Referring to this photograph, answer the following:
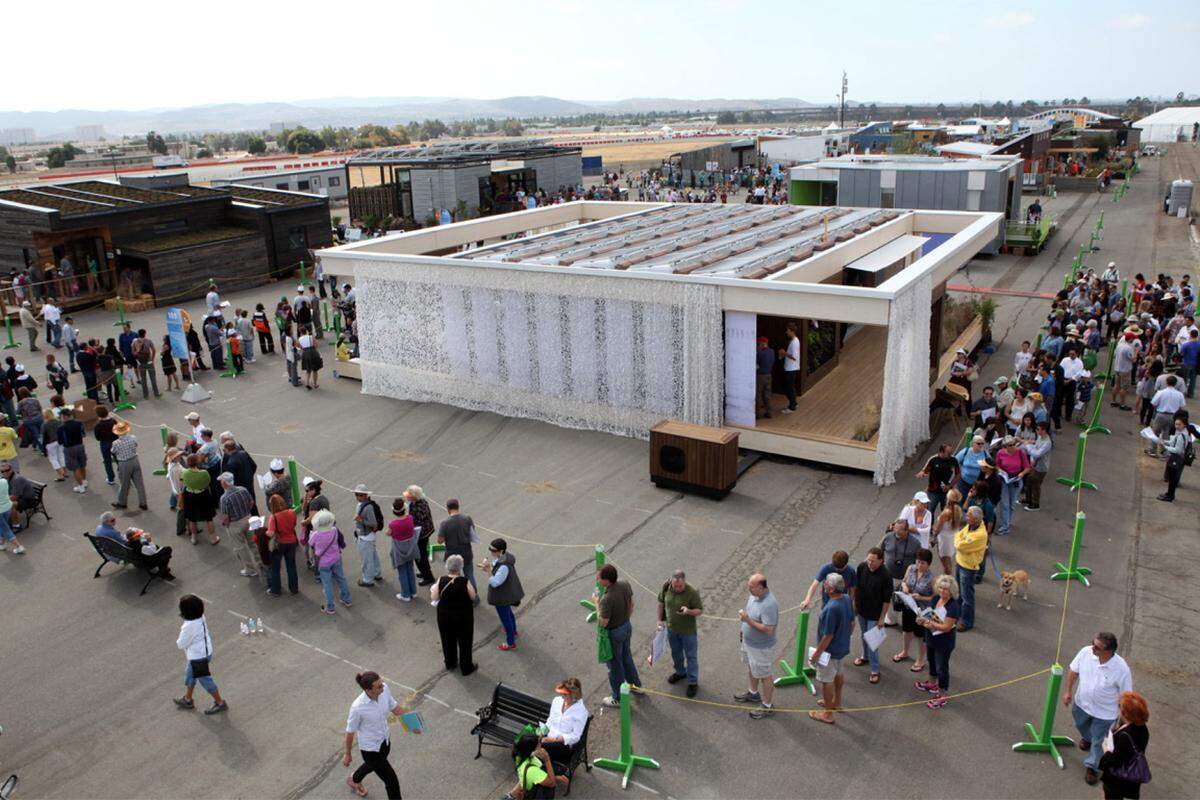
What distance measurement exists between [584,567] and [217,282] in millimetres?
23307

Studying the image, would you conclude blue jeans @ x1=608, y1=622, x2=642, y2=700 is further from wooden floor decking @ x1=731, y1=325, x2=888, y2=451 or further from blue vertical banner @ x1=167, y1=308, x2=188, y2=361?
blue vertical banner @ x1=167, y1=308, x2=188, y2=361

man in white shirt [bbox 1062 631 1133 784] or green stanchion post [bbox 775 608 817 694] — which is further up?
man in white shirt [bbox 1062 631 1133 784]

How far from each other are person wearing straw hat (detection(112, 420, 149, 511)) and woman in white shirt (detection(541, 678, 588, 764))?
8961 mm

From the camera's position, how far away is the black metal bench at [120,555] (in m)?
11.4

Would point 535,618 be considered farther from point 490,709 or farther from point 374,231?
point 374,231

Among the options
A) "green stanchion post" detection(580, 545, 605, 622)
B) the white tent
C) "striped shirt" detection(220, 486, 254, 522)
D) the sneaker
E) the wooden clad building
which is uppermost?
the white tent

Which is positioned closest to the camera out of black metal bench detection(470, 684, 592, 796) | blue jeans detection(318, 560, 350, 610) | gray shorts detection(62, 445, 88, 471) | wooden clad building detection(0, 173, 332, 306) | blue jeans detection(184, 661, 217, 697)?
black metal bench detection(470, 684, 592, 796)

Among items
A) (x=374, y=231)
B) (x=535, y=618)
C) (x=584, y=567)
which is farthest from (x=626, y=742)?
(x=374, y=231)

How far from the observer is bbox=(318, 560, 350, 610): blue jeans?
10523 millimetres

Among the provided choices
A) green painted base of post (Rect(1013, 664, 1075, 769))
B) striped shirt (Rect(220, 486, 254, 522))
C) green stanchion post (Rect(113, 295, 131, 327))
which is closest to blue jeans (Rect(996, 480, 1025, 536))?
green painted base of post (Rect(1013, 664, 1075, 769))

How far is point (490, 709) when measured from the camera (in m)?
8.10

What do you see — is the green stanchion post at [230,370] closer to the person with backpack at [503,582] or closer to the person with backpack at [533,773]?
the person with backpack at [503,582]

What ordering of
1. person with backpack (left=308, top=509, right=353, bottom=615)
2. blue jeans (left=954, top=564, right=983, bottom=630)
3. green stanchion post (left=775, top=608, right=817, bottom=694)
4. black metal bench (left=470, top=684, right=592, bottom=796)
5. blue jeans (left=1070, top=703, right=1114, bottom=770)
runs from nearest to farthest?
blue jeans (left=1070, top=703, right=1114, bottom=770) → black metal bench (left=470, top=684, right=592, bottom=796) → green stanchion post (left=775, top=608, right=817, bottom=694) → blue jeans (left=954, top=564, right=983, bottom=630) → person with backpack (left=308, top=509, right=353, bottom=615)

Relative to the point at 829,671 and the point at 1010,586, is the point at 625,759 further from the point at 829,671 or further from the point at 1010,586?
the point at 1010,586
